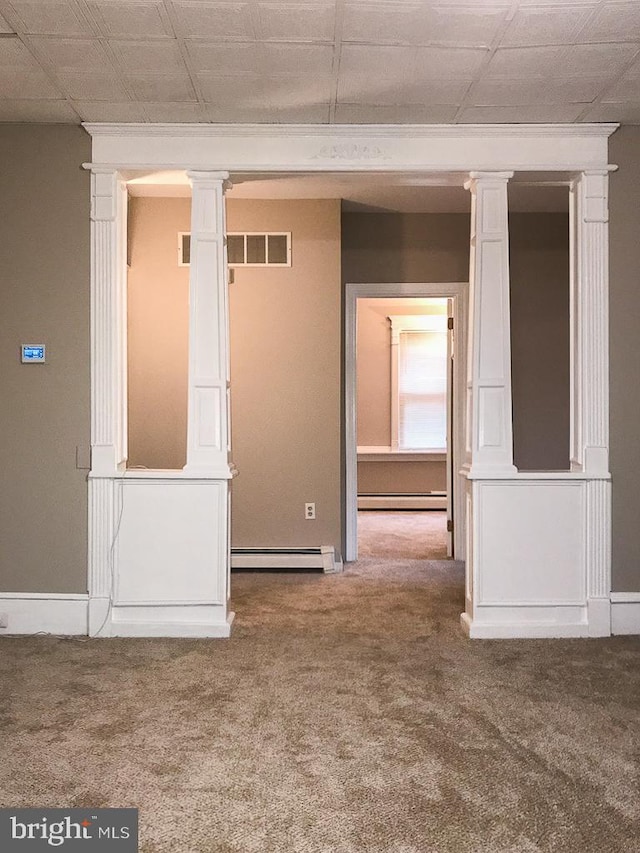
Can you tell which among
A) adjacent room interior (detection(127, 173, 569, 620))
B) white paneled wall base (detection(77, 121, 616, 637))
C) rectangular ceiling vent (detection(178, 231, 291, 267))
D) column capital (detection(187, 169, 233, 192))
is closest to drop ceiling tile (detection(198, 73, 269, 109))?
white paneled wall base (detection(77, 121, 616, 637))

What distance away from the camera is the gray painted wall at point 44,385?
3912mm

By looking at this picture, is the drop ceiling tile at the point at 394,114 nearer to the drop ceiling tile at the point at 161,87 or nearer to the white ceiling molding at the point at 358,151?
the white ceiling molding at the point at 358,151

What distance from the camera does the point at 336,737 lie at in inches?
104

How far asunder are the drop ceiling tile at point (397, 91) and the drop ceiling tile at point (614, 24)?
1.96 feet

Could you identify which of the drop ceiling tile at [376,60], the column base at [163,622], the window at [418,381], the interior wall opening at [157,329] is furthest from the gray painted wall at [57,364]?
the window at [418,381]

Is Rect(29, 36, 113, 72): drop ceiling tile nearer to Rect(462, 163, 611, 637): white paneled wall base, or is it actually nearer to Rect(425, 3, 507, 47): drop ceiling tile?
Rect(425, 3, 507, 47): drop ceiling tile

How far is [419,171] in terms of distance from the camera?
154 inches

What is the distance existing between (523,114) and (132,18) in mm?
1967

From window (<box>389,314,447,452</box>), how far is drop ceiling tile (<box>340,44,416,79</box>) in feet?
19.4

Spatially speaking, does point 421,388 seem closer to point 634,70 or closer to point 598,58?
point 634,70

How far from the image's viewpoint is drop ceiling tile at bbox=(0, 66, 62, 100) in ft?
10.8

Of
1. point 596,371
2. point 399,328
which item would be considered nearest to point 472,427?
point 596,371

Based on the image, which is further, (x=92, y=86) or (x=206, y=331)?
(x=206, y=331)

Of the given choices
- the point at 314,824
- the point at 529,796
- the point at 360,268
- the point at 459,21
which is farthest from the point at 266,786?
the point at 360,268
